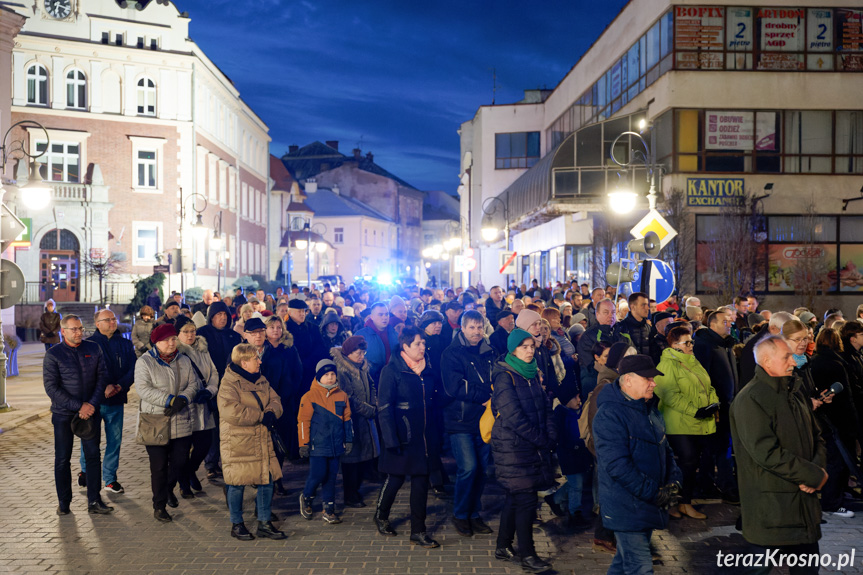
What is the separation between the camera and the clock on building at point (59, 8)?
41.7 m

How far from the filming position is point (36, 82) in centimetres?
4184

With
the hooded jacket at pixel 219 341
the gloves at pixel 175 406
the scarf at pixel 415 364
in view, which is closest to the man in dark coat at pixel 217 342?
the hooded jacket at pixel 219 341

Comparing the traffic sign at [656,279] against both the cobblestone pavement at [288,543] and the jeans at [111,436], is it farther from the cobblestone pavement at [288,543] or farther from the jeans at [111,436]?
the jeans at [111,436]

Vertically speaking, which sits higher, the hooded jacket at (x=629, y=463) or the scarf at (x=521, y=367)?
the scarf at (x=521, y=367)

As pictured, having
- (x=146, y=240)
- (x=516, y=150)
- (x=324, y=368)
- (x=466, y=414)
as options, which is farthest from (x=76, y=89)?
(x=466, y=414)

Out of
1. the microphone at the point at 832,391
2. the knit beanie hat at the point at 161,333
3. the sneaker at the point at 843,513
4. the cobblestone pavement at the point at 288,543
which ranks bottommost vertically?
the cobblestone pavement at the point at 288,543

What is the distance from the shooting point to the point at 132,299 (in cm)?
3859

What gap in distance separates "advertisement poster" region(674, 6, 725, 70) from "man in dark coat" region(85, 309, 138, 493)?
74.4ft

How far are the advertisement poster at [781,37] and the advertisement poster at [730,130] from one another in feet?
6.01

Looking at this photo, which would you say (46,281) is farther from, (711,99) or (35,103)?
(711,99)

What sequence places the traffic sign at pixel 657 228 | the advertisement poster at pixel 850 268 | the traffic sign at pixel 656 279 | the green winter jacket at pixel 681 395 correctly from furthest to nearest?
1. the advertisement poster at pixel 850 268
2. the traffic sign at pixel 657 228
3. the traffic sign at pixel 656 279
4. the green winter jacket at pixel 681 395

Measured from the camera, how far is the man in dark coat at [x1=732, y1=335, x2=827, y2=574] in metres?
4.85

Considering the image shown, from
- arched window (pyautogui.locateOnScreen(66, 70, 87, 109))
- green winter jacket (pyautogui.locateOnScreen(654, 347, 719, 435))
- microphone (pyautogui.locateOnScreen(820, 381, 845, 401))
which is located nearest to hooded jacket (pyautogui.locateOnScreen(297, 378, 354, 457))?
green winter jacket (pyautogui.locateOnScreen(654, 347, 719, 435))

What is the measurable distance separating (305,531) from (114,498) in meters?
2.55
